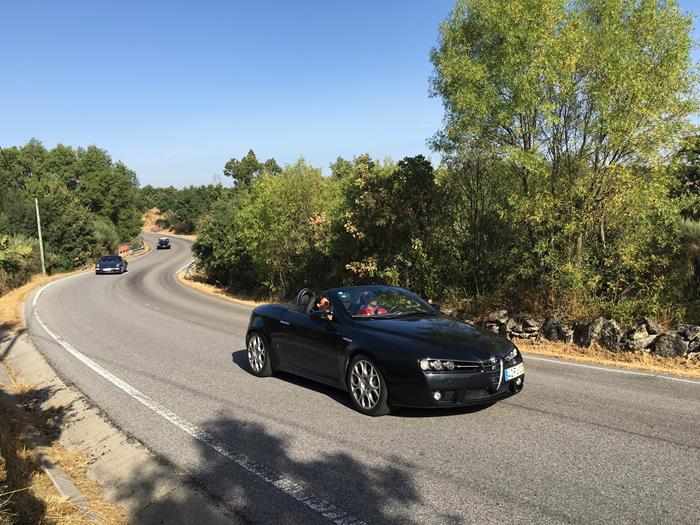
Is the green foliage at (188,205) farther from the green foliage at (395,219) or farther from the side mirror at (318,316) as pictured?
the side mirror at (318,316)

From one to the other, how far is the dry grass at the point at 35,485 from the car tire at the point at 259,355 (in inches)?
107

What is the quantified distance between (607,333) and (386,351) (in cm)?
570

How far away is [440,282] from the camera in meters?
14.5

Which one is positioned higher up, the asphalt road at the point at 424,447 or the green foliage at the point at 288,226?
the green foliage at the point at 288,226

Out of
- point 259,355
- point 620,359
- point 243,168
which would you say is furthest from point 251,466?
point 243,168

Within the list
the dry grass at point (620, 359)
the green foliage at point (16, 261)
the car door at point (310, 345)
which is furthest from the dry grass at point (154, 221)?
the car door at point (310, 345)

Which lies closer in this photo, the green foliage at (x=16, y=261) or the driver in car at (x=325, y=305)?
the driver in car at (x=325, y=305)

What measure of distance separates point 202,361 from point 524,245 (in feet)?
24.1

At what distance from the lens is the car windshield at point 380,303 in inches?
265

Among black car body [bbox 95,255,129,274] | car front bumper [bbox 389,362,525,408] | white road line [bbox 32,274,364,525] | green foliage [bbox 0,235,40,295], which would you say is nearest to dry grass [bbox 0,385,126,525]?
white road line [bbox 32,274,364,525]

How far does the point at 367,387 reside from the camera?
233 inches

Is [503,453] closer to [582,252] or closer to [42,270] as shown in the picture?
[582,252]

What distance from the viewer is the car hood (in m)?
5.42

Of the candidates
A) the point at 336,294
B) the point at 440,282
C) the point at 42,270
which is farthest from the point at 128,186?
the point at 336,294
